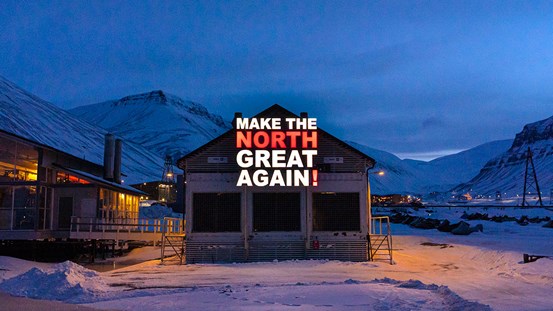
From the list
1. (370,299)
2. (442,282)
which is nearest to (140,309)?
(370,299)

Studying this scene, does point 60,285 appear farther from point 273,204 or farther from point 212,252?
point 273,204

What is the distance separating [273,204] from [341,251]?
175 inches

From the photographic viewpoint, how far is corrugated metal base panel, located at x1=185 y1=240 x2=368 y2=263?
31.8m

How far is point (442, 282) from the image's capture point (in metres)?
21.8

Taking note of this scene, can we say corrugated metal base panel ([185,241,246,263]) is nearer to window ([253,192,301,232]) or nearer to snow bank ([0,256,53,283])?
window ([253,192,301,232])

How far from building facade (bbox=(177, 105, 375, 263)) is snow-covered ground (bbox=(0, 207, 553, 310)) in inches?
71.1

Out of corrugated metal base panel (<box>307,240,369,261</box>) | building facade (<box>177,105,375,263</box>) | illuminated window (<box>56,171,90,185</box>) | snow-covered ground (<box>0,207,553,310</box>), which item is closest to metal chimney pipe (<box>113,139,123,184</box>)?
illuminated window (<box>56,171,90,185</box>)

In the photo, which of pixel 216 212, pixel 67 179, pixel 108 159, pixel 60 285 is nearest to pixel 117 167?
pixel 108 159

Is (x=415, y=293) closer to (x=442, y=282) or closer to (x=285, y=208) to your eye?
(x=442, y=282)

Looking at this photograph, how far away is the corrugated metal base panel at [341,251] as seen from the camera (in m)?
32.1

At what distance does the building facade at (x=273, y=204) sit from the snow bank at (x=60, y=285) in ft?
35.0

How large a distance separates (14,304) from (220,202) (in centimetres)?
1610

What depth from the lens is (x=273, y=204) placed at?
3234 centimetres

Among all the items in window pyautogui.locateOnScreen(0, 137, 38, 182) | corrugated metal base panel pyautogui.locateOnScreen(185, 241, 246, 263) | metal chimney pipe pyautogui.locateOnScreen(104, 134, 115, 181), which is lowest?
corrugated metal base panel pyautogui.locateOnScreen(185, 241, 246, 263)
